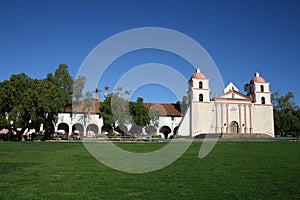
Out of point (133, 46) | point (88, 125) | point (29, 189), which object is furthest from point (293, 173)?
point (88, 125)

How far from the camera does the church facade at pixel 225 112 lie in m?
55.4

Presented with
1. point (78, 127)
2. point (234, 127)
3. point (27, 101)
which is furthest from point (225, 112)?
point (27, 101)

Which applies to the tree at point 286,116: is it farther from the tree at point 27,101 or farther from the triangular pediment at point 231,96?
the tree at point 27,101

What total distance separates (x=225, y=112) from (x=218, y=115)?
1.48 meters

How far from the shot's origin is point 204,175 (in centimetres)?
876

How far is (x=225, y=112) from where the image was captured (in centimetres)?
5559

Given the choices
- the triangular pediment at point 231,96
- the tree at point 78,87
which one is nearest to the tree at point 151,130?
the triangular pediment at point 231,96

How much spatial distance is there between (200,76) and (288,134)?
24.7m

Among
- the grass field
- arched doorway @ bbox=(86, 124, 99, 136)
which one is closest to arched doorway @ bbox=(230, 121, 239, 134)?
arched doorway @ bbox=(86, 124, 99, 136)

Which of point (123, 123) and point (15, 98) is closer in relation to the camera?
point (15, 98)

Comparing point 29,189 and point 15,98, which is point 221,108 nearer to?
point 15,98

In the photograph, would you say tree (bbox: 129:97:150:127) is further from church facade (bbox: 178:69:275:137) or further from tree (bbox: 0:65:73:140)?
church facade (bbox: 178:69:275:137)

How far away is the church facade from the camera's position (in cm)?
5544

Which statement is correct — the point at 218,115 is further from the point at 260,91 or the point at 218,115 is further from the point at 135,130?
the point at 135,130
